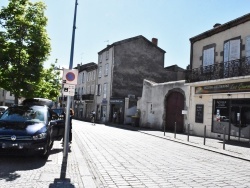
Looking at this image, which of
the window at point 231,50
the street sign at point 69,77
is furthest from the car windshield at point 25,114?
the window at point 231,50

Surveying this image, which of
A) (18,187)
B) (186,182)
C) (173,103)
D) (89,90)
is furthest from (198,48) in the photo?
(89,90)

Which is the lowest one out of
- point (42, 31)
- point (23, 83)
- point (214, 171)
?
point (214, 171)

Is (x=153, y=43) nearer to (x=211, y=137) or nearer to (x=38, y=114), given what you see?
(x=211, y=137)

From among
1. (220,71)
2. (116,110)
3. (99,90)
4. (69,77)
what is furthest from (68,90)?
(99,90)

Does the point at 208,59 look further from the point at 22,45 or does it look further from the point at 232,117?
the point at 22,45

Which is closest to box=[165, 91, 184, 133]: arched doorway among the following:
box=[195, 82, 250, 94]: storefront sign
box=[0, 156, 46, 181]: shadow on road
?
box=[195, 82, 250, 94]: storefront sign

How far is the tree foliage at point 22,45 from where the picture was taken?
54.6ft

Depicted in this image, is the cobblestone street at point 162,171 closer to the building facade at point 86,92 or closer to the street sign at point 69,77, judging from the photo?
the street sign at point 69,77

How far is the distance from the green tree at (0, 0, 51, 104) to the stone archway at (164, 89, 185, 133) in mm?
12608

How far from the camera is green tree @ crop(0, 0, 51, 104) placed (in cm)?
1666

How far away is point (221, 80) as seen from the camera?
746 inches

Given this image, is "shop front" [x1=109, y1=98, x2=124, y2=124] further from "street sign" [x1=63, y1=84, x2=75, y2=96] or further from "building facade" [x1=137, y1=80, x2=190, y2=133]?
"street sign" [x1=63, y1=84, x2=75, y2=96]

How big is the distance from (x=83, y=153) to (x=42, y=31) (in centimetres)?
A: 987

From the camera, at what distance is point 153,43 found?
43.0 meters
